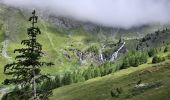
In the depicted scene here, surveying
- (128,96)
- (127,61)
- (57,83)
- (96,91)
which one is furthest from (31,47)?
(57,83)

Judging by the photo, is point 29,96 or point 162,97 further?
point 162,97

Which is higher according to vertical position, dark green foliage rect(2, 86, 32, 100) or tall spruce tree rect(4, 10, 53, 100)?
tall spruce tree rect(4, 10, 53, 100)

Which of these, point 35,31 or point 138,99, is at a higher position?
point 35,31

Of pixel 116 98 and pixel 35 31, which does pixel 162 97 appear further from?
pixel 35 31

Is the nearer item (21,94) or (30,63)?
(21,94)

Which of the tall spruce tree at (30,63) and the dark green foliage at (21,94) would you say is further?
the tall spruce tree at (30,63)

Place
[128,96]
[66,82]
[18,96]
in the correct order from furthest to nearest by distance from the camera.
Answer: [66,82]
[128,96]
[18,96]

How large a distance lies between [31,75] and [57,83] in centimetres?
16805

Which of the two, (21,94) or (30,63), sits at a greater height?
(30,63)

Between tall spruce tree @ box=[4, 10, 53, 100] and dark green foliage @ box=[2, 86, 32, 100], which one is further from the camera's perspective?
tall spruce tree @ box=[4, 10, 53, 100]

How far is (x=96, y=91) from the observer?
108 meters

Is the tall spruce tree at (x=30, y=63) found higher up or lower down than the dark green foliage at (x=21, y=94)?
higher up

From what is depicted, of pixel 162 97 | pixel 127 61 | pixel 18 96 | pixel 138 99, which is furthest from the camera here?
pixel 127 61

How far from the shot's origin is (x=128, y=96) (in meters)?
78.1
